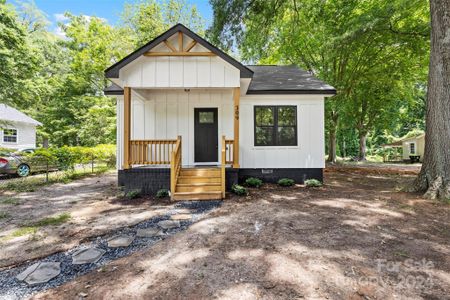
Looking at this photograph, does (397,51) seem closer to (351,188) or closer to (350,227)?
(351,188)

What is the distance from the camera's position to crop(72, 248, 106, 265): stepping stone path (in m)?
3.10

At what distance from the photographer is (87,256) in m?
3.22

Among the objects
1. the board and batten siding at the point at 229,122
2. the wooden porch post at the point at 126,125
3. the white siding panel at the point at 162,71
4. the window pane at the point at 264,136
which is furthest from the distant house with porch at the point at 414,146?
the wooden porch post at the point at 126,125

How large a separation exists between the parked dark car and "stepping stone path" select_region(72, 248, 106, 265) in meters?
8.27

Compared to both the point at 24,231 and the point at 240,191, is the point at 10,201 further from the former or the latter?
the point at 240,191

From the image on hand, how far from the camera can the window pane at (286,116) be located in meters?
8.23

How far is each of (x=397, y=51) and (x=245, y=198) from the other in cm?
1303

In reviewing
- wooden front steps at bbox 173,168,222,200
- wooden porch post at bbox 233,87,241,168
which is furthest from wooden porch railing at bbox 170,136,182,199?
wooden porch post at bbox 233,87,241,168

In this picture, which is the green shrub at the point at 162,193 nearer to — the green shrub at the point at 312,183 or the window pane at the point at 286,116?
the window pane at the point at 286,116

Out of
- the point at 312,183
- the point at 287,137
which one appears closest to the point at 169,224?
the point at 312,183

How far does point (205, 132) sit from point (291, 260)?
20.3 feet

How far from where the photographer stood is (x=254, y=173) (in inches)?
322

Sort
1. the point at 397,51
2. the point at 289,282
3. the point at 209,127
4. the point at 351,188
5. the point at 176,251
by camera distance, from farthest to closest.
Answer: the point at 397,51
the point at 209,127
the point at 351,188
the point at 176,251
the point at 289,282

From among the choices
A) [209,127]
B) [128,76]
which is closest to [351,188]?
[209,127]
